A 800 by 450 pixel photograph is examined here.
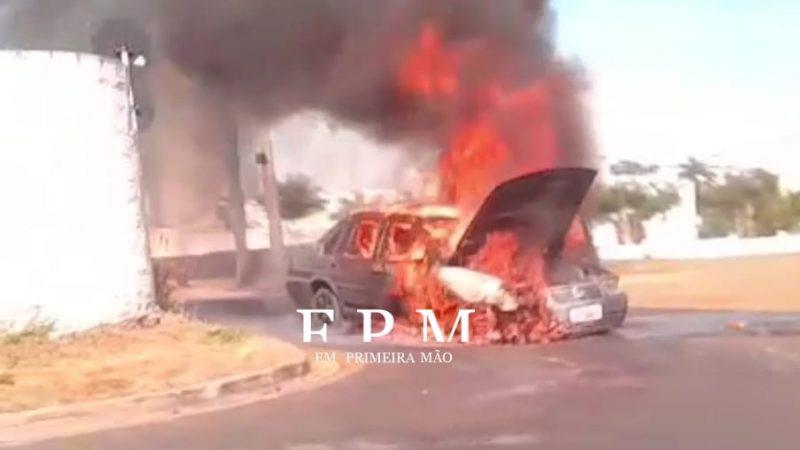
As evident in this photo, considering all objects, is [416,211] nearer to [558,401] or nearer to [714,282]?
[558,401]

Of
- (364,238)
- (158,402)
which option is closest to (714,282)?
(364,238)

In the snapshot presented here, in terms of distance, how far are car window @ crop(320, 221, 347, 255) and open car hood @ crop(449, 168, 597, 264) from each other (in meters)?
0.36

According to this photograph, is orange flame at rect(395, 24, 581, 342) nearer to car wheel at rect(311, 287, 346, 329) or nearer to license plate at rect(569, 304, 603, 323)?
license plate at rect(569, 304, 603, 323)

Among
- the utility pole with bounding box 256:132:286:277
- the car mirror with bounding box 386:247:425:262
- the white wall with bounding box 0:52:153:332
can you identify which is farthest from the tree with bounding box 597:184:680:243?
the white wall with bounding box 0:52:153:332

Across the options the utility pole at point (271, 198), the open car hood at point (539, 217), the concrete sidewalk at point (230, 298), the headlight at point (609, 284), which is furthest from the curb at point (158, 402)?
the headlight at point (609, 284)

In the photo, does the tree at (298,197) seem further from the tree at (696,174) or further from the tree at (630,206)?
the tree at (696,174)

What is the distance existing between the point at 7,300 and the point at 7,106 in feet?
1.99

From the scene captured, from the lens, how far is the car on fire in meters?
4.05

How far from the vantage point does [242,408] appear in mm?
3883

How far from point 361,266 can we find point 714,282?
1142mm

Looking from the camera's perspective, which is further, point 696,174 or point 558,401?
point 696,174

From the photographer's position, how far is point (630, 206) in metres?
4.09

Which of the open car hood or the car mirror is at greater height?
the open car hood

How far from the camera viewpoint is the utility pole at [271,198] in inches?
159
